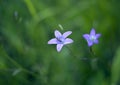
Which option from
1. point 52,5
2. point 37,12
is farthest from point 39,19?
point 52,5

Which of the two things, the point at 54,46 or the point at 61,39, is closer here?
the point at 61,39

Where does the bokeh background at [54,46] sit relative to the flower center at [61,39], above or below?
above

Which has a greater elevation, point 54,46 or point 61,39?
point 54,46

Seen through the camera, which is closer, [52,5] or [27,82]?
[27,82]

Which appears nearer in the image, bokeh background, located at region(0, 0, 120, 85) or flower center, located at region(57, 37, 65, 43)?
flower center, located at region(57, 37, 65, 43)

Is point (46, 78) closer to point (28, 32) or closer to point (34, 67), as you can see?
point (34, 67)

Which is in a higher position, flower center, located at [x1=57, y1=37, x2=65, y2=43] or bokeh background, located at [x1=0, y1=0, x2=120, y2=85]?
bokeh background, located at [x1=0, y1=0, x2=120, y2=85]

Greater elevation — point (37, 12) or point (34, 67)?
point (37, 12)

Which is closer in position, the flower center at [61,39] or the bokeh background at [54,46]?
the flower center at [61,39]
